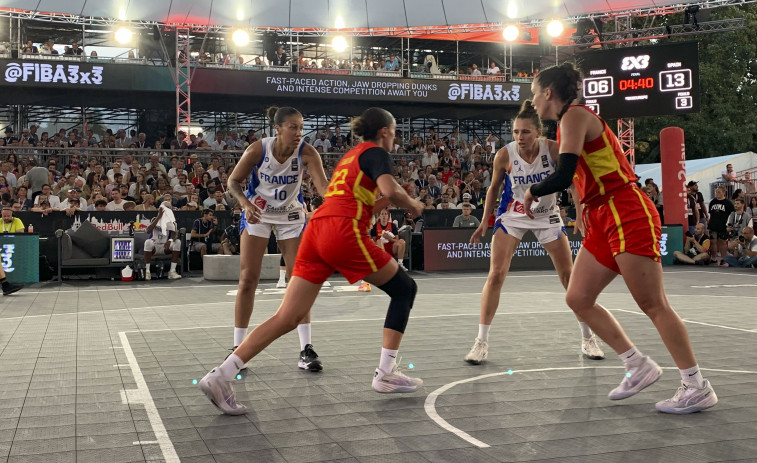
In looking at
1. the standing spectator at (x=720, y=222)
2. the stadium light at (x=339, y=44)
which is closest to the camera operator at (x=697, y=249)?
the standing spectator at (x=720, y=222)

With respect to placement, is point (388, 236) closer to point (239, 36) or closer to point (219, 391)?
point (219, 391)

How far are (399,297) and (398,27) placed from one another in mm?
26162

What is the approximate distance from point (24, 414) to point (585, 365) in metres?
4.20

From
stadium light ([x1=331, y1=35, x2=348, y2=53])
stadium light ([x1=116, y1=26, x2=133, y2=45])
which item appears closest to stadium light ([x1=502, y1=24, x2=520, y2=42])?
stadium light ([x1=331, y1=35, x2=348, y2=53])

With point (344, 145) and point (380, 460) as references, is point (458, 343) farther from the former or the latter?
point (344, 145)

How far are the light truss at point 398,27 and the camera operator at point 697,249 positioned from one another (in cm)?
729

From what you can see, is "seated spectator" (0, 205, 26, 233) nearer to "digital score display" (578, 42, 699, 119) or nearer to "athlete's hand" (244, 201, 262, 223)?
"athlete's hand" (244, 201, 262, 223)

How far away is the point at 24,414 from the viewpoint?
4.85 meters

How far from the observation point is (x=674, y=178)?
2175 cm

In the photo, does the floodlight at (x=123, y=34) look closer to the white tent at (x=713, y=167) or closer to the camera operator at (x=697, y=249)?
the white tent at (x=713, y=167)

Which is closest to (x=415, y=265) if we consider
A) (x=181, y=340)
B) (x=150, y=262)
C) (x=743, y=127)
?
(x=150, y=262)

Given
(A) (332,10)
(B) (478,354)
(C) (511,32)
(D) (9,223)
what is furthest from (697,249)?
(D) (9,223)

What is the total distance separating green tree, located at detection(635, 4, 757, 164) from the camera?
39.0 m

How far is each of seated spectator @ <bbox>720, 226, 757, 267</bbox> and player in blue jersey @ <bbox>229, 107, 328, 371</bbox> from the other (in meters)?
14.7
